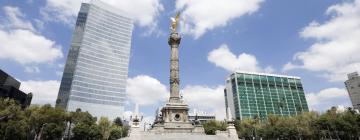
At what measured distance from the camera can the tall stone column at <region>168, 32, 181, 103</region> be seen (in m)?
44.8

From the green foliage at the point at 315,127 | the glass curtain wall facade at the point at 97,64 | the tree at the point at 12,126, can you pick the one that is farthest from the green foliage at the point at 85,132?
the glass curtain wall facade at the point at 97,64

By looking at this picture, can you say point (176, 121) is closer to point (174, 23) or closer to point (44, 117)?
point (174, 23)

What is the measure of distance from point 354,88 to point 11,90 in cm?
13878

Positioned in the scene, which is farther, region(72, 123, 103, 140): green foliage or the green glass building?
the green glass building

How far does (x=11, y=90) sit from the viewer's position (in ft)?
189

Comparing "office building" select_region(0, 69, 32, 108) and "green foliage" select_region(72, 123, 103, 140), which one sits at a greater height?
"office building" select_region(0, 69, 32, 108)

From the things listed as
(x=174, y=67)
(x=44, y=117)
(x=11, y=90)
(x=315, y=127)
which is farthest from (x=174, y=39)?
(x=11, y=90)

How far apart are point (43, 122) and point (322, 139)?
203ft

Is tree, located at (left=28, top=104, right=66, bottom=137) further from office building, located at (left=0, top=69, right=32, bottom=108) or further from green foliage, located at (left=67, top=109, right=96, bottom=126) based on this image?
office building, located at (left=0, top=69, right=32, bottom=108)

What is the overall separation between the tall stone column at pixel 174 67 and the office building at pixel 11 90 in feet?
121

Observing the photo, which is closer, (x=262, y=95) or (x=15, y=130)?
(x=15, y=130)

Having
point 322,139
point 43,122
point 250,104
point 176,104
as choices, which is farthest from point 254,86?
point 43,122

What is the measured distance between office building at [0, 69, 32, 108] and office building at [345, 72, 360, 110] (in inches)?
5274

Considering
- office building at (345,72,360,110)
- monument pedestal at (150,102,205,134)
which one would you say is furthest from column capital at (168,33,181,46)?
office building at (345,72,360,110)
